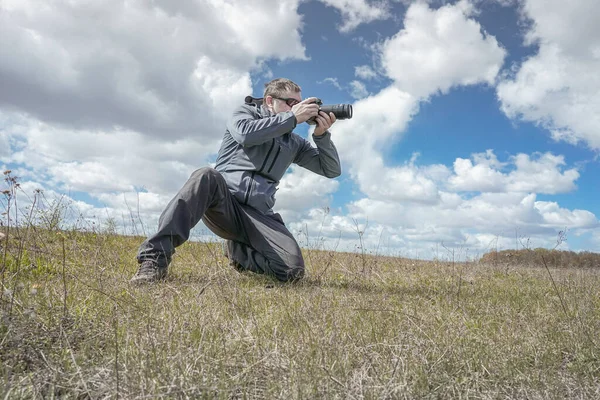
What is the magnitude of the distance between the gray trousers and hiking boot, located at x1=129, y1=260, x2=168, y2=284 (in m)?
0.05

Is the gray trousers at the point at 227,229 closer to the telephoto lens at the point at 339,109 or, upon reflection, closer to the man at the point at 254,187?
the man at the point at 254,187

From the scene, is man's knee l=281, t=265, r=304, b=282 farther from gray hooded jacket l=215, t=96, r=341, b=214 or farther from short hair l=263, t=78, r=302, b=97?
short hair l=263, t=78, r=302, b=97

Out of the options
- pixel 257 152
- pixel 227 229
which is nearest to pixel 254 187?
pixel 257 152

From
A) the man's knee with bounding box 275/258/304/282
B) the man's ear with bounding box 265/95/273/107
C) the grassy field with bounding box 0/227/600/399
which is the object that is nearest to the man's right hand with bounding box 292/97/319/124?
the man's ear with bounding box 265/95/273/107

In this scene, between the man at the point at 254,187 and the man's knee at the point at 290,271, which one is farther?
the man's knee at the point at 290,271

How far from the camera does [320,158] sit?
4715 millimetres

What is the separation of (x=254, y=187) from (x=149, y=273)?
1270 mm

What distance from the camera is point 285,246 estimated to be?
416 centimetres

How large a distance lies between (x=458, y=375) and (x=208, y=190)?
257 cm

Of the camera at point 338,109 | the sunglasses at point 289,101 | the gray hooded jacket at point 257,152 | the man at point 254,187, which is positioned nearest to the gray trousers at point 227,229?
the man at point 254,187

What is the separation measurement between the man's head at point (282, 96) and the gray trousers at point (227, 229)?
3.09 ft

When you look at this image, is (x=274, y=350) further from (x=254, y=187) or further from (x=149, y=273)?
(x=254, y=187)

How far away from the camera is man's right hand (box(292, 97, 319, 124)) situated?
4035 mm

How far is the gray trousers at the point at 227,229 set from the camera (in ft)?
12.0
